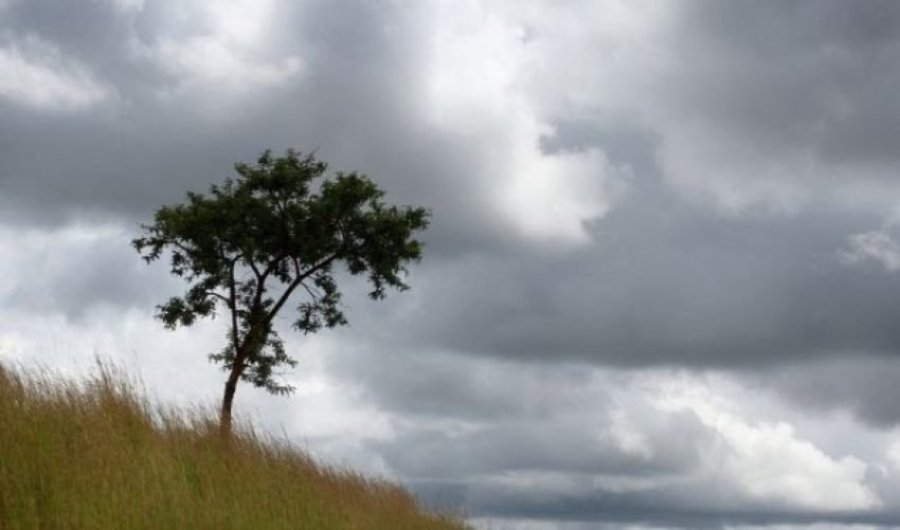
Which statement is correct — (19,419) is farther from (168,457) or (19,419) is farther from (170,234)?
(170,234)

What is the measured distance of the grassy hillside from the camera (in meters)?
16.5

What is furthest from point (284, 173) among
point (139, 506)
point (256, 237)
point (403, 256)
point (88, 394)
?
point (139, 506)

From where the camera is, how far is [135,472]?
18.2 m

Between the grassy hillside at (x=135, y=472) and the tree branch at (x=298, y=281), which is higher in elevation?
the tree branch at (x=298, y=281)

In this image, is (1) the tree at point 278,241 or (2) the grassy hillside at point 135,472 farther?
(1) the tree at point 278,241

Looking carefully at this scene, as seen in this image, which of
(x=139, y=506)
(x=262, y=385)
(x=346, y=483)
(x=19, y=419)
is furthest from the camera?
(x=262, y=385)

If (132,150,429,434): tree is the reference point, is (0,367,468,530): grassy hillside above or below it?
below

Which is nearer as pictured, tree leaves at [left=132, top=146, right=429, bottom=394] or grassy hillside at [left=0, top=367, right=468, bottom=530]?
grassy hillside at [left=0, top=367, right=468, bottom=530]

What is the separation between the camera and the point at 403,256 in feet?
127

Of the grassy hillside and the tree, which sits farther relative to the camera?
the tree

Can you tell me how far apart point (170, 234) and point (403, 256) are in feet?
26.4

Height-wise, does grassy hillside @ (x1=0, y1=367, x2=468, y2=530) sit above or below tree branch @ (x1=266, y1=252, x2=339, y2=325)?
below

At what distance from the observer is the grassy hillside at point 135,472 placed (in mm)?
16547

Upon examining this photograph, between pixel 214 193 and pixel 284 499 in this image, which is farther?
pixel 214 193
